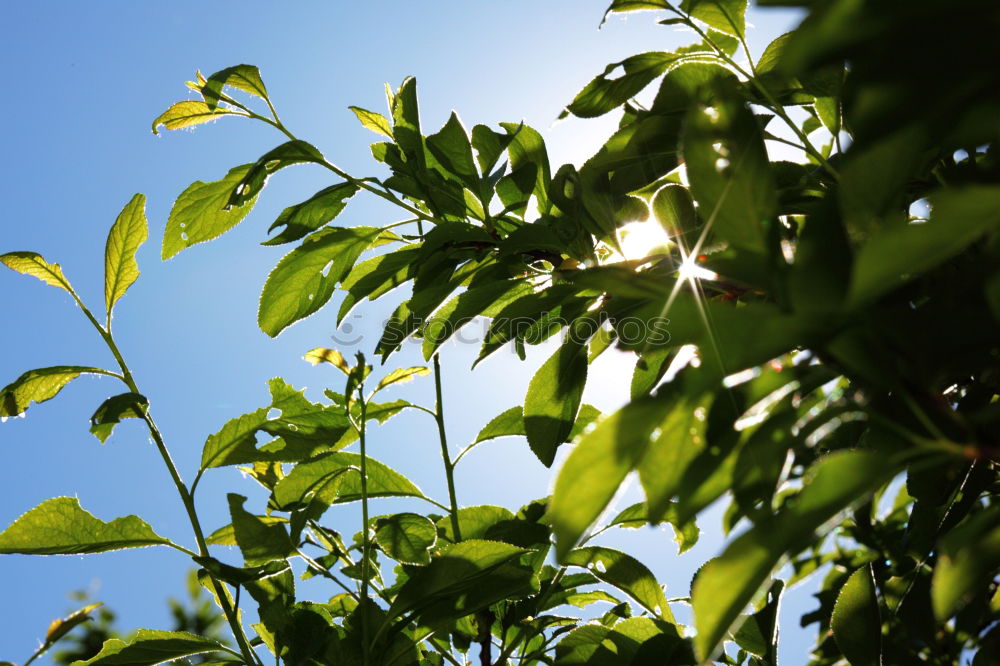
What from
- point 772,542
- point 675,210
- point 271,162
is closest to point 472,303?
point 675,210

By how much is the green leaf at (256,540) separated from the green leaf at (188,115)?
0.66 m

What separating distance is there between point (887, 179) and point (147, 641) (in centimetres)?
107

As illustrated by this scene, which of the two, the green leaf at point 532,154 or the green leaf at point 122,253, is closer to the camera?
the green leaf at point 532,154

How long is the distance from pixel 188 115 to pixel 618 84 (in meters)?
0.75

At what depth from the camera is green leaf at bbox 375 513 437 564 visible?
117 cm

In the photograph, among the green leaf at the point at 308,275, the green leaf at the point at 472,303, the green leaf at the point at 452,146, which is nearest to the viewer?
the green leaf at the point at 472,303

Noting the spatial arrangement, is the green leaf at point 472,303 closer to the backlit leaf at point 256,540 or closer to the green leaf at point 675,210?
the green leaf at point 675,210

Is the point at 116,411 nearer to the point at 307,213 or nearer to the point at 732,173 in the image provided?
the point at 307,213

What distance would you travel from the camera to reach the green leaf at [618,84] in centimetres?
107

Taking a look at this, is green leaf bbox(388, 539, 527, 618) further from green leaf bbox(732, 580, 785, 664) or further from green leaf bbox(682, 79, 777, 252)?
green leaf bbox(682, 79, 777, 252)

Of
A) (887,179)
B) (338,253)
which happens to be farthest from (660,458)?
(338,253)

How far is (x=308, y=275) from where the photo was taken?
48.2 inches

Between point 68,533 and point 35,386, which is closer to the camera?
point 68,533

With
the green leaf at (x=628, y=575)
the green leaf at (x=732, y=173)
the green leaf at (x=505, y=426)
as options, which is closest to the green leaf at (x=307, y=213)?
the green leaf at (x=505, y=426)
